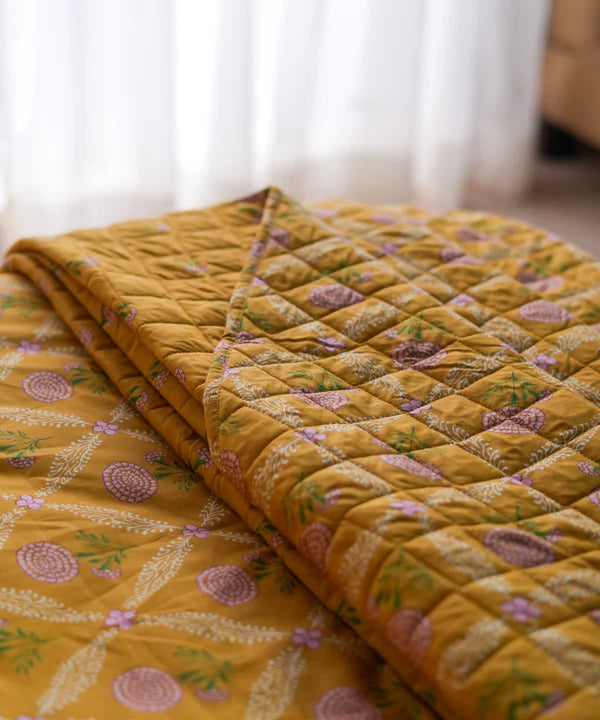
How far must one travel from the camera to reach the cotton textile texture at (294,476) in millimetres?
766

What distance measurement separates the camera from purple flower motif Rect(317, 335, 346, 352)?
1.15 metres

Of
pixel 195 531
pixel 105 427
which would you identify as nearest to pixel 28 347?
pixel 105 427

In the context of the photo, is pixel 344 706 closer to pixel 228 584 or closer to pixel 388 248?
pixel 228 584

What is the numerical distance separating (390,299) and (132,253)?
408 mm

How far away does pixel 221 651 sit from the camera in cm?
81

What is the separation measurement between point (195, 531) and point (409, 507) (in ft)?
0.85

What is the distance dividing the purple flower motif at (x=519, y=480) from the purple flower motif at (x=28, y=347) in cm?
68

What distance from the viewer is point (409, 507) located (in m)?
0.85

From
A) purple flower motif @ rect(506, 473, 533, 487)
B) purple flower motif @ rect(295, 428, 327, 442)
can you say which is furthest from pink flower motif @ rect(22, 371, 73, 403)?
purple flower motif @ rect(506, 473, 533, 487)

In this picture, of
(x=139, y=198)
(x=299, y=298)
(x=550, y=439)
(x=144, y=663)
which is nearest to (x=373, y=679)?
(x=144, y=663)

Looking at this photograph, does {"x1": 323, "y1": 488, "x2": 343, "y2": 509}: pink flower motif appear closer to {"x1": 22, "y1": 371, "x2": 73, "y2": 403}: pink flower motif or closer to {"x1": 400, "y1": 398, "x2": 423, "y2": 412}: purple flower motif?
{"x1": 400, "y1": 398, "x2": 423, "y2": 412}: purple flower motif

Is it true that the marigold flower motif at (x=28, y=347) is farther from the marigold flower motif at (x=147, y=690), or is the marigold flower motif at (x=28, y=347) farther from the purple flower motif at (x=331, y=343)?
the marigold flower motif at (x=147, y=690)

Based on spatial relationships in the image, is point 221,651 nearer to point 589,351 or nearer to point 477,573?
point 477,573

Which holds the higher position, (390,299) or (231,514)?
(390,299)
